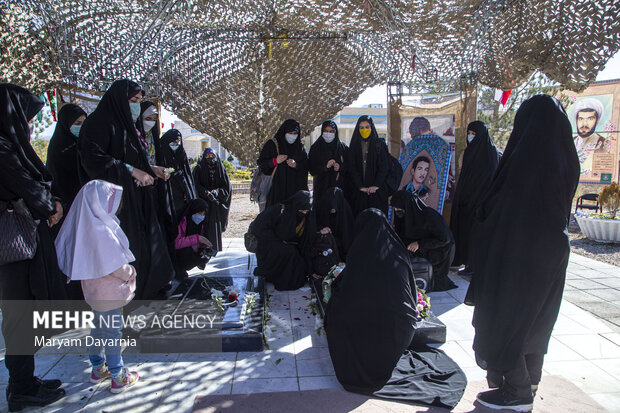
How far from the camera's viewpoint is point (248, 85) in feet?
17.3

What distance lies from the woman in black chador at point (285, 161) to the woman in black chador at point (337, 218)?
505 mm

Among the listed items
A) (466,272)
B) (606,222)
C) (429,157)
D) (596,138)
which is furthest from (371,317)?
(596,138)

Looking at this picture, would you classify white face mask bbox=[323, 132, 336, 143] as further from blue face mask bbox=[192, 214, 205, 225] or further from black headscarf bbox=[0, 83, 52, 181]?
black headscarf bbox=[0, 83, 52, 181]

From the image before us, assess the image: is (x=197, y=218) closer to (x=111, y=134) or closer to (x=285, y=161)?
(x=285, y=161)

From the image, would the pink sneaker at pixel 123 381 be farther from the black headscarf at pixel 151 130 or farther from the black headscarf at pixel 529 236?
the black headscarf at pixel 529 236

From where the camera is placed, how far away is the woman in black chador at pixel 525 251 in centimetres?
203

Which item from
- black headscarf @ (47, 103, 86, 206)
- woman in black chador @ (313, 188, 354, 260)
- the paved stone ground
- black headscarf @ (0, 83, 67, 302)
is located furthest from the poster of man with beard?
black headscarf @ (0, 83, 67, 302)

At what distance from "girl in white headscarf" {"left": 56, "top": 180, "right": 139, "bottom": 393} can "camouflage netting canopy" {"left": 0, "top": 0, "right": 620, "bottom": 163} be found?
254cm

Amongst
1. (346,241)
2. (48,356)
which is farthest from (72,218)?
(346,241)

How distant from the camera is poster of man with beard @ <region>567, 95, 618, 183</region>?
15.5 metres

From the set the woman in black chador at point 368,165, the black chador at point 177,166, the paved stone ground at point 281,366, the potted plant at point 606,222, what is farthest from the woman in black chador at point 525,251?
the potted plant at point 606,222

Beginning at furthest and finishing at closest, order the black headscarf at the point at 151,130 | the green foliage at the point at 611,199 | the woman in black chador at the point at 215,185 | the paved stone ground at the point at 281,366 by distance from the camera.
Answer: the green foliage at the point at 611,199
the woman in black chador at the point at 215,185
the black headscarf at the point at 151,130
the paved stone ground at the point at 281,366

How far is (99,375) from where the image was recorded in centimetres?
244

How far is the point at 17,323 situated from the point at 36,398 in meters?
0.43
